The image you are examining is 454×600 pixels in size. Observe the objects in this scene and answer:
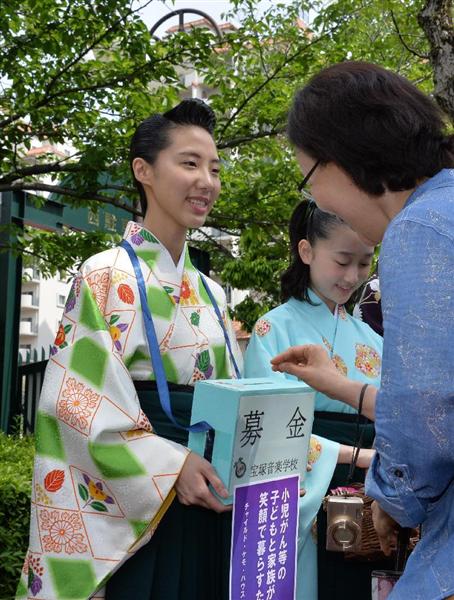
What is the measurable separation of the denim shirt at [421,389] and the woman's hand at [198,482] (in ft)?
2.88

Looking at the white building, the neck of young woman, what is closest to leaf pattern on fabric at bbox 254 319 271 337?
the neck of young woman

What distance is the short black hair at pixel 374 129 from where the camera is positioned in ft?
4.66

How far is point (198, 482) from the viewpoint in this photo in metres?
2.12

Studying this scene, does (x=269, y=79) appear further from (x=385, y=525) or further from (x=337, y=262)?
(x=385, y=525)

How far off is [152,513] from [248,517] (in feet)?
0.98

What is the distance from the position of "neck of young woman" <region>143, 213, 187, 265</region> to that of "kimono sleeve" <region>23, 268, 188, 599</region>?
1.38 feet

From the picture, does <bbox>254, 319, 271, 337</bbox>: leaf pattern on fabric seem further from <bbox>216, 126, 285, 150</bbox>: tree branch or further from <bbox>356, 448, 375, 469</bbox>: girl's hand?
<bbox>216, 126, 285, 150</bbox>: tree branch

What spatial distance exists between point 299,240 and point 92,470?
3.68 ft

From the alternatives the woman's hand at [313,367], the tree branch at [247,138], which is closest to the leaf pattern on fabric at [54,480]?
the woman's hand at [313,367]

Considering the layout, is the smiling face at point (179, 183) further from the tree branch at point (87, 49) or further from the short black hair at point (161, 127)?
the tree branch at point (87, 49)

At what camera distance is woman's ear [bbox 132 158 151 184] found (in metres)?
2.65

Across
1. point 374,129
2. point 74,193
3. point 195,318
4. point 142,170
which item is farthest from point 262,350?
point 74,193

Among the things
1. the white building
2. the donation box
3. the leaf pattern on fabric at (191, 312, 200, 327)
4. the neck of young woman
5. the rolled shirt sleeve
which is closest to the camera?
the rolled shirt sleeve

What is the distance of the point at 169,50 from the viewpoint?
5.34 meters
